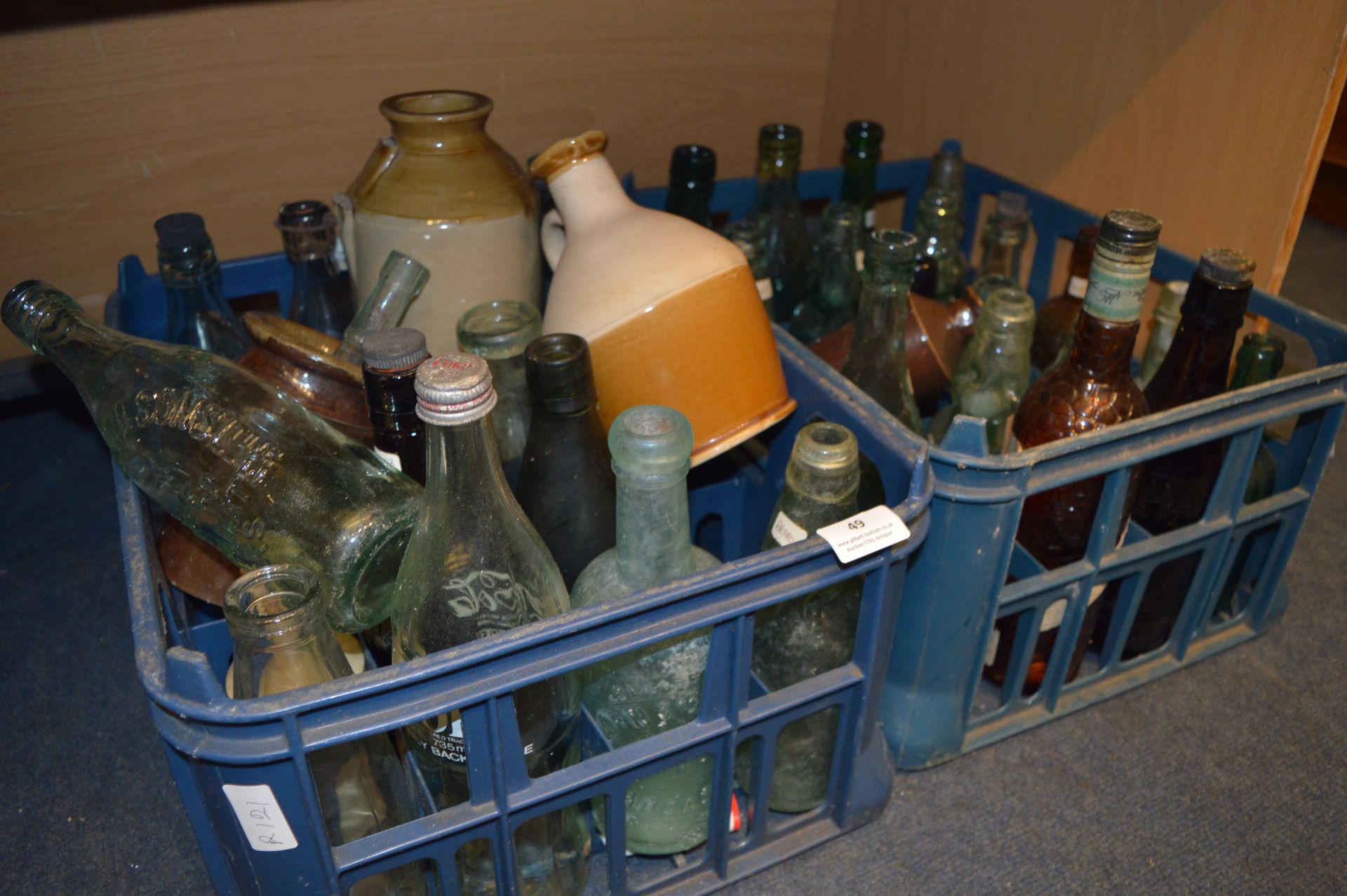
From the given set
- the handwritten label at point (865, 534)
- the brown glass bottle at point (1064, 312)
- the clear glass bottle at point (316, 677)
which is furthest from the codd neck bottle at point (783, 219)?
the clear glass bottle at point (316, 677)

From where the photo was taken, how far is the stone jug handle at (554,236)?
2.35ft

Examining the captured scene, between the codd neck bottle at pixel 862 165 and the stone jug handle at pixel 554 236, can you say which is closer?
the stone jug handle at pixel 554 236

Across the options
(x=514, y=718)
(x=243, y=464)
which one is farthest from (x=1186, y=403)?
(x=243, y=464)

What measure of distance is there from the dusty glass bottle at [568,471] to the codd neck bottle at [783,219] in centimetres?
39

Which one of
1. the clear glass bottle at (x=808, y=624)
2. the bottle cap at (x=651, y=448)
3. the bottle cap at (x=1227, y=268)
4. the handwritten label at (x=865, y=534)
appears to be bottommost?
the clear glass bottle at (x=808, y=624)

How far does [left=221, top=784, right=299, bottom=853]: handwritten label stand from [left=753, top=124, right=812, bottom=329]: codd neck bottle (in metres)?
0.67

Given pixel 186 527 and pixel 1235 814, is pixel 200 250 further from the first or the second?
pixel 1235 814

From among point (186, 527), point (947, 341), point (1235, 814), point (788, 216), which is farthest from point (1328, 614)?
point (186, 527)

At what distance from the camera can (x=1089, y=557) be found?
0.68m

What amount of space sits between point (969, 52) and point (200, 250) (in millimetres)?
772

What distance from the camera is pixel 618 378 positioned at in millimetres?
618

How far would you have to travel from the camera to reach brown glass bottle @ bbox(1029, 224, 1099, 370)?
0.83m

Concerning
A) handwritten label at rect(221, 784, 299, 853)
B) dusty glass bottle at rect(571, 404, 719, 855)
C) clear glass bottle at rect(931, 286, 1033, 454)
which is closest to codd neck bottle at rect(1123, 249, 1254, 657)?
clear glass bottle at rect(931, 286, 1033, 454)

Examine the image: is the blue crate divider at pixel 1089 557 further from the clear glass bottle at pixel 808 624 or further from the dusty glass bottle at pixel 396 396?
the dusty glass bottle at pixel 396 396
